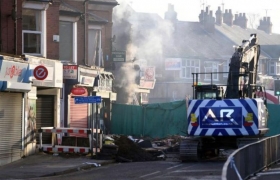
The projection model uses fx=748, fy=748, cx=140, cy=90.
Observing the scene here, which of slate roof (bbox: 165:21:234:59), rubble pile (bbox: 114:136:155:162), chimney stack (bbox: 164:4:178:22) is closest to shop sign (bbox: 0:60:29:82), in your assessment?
rubble pile (bbox: 114:136:155:162)

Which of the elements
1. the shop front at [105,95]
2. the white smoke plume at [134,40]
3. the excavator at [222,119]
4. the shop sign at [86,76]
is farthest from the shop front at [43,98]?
the white smoke plume at [134,40]

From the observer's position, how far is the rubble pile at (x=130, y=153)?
27.6 metres

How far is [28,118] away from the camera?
29.0m

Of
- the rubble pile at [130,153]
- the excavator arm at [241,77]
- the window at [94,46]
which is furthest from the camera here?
the window at [94,46]

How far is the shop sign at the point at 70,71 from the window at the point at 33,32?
2396mm

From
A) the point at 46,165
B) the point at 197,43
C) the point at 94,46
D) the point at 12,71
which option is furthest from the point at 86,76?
the point at 197,43

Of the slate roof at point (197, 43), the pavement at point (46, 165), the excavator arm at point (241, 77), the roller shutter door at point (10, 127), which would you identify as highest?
the slate roof at point (197, 43)

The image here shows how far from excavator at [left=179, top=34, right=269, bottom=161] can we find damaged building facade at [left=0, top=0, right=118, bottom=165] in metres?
4.16

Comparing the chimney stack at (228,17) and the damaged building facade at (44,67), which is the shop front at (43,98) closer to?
the damaged building facade at (44,67)

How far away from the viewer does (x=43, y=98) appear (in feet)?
107

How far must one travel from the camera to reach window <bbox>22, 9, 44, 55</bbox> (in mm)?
31141

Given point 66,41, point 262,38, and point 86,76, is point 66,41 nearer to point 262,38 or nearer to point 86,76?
point 86,76

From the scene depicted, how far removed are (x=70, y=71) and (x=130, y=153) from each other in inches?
284

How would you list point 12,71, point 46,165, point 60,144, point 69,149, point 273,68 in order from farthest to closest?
1. point 273,68
2. point 60,144
3. point 69,149
4. point 12,71
5. point 46,165
